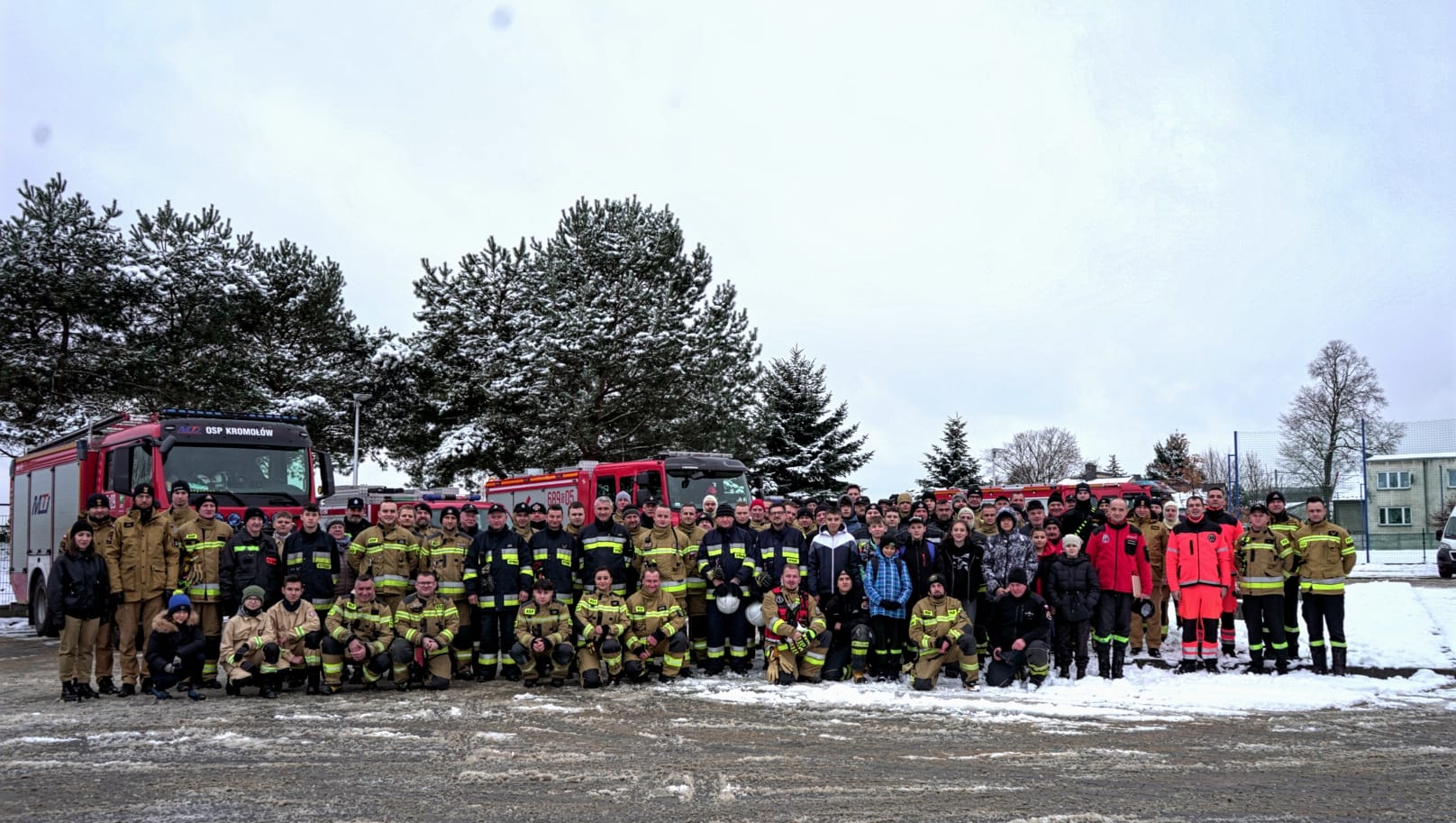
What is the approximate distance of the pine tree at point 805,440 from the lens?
3706 centimetres

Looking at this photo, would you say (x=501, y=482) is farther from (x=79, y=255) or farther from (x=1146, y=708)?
(x=1146, y=708)

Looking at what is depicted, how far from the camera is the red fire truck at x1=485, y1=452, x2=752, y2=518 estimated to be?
19.1 m

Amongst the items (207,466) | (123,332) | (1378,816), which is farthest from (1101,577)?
(123,332)

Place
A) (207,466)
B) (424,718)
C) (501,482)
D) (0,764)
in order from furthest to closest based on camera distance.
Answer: (501,482)
(207,466)
(424,718)
(0,764)

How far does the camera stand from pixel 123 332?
29.5 metres

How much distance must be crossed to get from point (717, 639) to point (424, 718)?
133 inches

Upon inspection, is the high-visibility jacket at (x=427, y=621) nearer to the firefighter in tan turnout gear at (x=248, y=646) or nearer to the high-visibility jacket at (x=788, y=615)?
the firefighter in tan turnout gear at (x=248, y=646)

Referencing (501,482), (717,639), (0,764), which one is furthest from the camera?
(501,482)

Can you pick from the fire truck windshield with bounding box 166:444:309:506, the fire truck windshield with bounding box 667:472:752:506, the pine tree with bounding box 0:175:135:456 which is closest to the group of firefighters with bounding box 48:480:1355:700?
the fire truck windshield with bounding box 166:444:309:506

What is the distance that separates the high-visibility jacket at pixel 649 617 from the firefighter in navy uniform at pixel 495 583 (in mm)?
1129

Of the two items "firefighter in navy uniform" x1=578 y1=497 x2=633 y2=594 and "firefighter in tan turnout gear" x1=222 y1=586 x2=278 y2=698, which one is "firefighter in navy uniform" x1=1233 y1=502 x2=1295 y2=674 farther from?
"firefighter in tan turnout gear" x1=222 y1=586 x2=278 y2=698

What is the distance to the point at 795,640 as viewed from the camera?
10266 millimetres

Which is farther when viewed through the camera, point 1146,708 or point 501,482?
point 501,482

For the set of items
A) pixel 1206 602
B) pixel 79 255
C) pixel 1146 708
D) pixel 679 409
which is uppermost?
pixel 79 255
